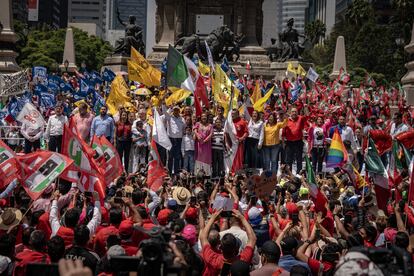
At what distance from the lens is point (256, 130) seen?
17516 mm

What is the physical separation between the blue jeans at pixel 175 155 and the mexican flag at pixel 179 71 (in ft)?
4.26

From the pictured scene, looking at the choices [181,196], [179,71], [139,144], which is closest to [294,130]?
[179,71]

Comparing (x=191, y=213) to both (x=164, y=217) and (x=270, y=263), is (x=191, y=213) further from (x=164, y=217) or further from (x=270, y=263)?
(x=270, y=263)

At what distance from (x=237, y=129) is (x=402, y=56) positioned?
55.0m

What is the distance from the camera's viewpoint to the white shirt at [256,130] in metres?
17.5

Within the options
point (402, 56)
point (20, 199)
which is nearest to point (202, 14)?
point (402, 56)

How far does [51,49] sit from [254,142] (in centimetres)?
6902

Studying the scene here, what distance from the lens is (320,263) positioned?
7.29 meters

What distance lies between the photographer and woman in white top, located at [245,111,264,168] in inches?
689

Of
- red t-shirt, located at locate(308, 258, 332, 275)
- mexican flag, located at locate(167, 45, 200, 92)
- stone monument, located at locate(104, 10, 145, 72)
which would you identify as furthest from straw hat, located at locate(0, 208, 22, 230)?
stone monument, located at locate(104, 10, 145, 72)

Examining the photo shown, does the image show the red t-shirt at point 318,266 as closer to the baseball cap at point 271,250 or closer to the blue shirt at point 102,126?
the baseball cap at point 271,250

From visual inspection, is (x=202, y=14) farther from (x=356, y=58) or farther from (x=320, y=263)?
(x=320, y=263)

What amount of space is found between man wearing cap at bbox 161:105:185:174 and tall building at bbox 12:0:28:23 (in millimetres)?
111860

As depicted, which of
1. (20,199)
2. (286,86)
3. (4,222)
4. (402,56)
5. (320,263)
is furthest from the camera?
(402,56)
